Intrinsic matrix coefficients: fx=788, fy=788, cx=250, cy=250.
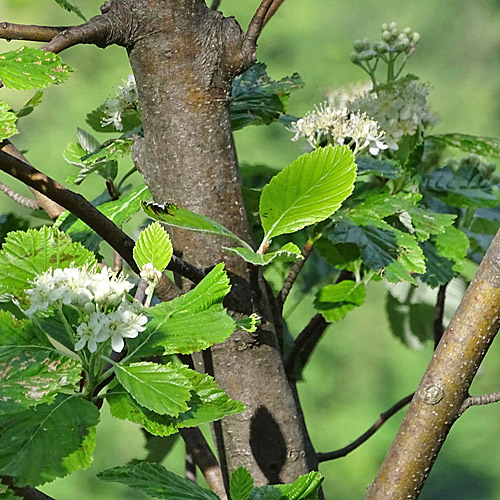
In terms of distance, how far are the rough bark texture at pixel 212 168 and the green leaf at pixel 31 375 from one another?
0.11 m

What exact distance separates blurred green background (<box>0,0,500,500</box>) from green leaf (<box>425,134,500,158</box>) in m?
0.83

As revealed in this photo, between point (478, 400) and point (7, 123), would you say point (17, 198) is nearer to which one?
point (7, 123)

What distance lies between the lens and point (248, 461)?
0.45 m

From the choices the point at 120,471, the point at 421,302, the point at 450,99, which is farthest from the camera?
the point at 450,99

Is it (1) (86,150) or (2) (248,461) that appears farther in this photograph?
(1) (86,150)

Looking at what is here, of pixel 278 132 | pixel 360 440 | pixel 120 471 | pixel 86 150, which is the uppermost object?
pixel 278 132

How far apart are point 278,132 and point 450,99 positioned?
2.06ft

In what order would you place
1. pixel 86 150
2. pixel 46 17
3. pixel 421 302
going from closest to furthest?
pixel 86 150 → pixel 421 302 → pixel 46 17

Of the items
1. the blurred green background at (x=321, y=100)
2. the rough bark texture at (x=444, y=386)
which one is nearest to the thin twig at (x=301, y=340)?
the rough bark texture at (x=444, y=386)

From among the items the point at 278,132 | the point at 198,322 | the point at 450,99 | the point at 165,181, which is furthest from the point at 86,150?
the point at 450,99

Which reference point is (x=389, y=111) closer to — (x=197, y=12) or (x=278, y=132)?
(x=197, y=12)

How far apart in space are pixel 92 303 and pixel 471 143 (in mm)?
425

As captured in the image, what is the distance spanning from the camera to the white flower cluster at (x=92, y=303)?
1.14 ft

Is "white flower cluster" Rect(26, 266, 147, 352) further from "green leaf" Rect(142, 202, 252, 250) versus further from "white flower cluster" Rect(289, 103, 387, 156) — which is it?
"white flower cluster" Rect(289, 103, 387, 156)
